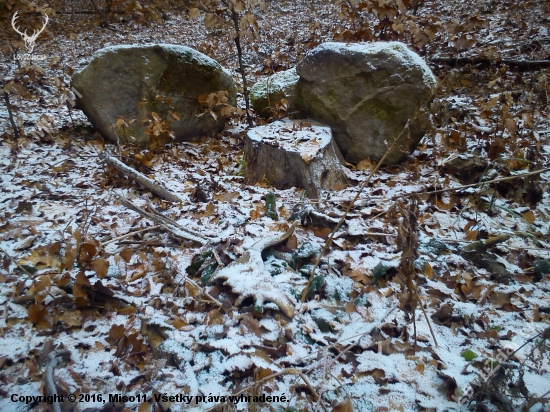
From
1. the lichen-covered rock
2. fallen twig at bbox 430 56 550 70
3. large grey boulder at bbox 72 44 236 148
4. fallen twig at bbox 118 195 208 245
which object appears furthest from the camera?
fallen twig at bbox 430 56 550 70

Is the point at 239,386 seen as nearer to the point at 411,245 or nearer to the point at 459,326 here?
the point at 411,245

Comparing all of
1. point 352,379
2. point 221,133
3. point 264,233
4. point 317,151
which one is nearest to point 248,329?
point 352,379

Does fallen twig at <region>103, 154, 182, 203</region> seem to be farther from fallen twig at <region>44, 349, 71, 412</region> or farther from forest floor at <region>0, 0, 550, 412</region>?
fallen twig at <region>44, 349, 71, 412</region>

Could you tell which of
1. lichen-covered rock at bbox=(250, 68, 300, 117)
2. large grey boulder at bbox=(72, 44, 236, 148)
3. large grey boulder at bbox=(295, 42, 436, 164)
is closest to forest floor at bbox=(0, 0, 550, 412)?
large grey boulder at bbox=(295, 42, 436, 164)

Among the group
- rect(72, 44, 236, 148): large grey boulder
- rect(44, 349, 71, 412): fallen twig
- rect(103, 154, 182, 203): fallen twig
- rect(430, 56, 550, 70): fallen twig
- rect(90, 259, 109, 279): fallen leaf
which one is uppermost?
rect(430, 56, 550, 70): fallen twig

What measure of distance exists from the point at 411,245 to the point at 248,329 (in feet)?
3.28

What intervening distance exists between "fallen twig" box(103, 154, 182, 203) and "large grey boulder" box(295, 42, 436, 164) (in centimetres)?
211

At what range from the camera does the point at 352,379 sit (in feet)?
5.70

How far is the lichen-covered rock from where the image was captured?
16.3 ft

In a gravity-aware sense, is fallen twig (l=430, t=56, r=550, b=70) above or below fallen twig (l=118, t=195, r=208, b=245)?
above

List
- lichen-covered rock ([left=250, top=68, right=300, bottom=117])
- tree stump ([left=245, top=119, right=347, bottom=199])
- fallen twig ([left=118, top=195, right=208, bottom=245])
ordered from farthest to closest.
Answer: lichen-covered rock ([left=250, top=68, right=300, bottom=117]) < tree stump ([left=245, top=119, right=347, bottom=199]) < fallen twig ([left=118, top=195, right=208, bottom=245])

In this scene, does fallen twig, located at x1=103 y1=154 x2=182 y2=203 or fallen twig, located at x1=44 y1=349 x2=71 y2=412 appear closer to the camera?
fallen twig, located at x1=44 y1=349 x2=71 y2=412

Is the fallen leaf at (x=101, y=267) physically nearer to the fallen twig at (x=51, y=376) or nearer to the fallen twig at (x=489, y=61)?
the fallen twig at (x=51, y=376)

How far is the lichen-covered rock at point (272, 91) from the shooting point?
4969 mm
